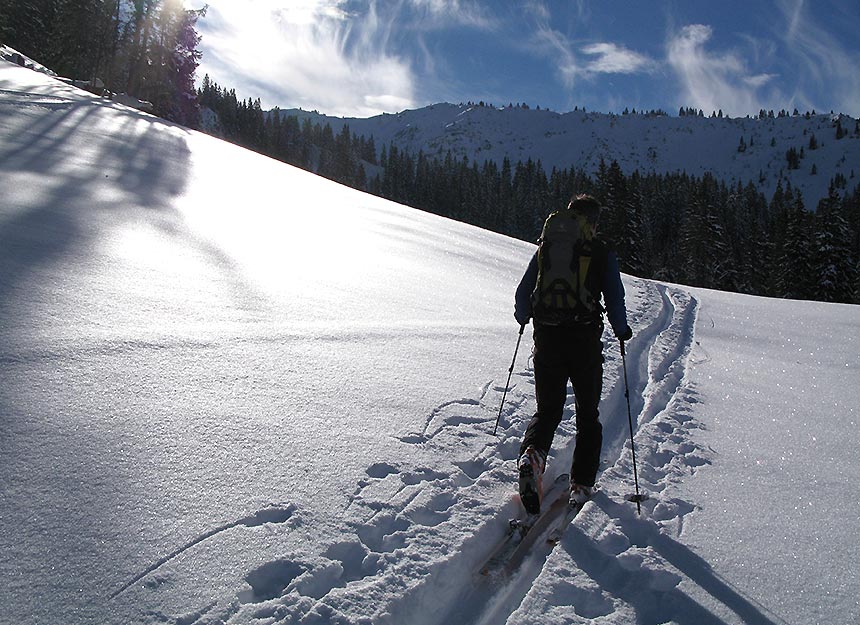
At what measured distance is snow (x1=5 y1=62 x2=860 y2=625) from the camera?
2.81 metres

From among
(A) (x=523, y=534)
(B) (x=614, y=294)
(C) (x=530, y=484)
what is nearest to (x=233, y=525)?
(A) (x=523, y=534)

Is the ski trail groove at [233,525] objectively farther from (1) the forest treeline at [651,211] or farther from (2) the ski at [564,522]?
(1) the forest treeline at [651,211]

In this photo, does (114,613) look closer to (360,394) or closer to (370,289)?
(360,394)

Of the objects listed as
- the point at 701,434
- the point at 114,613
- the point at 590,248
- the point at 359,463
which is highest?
the point at 590,248

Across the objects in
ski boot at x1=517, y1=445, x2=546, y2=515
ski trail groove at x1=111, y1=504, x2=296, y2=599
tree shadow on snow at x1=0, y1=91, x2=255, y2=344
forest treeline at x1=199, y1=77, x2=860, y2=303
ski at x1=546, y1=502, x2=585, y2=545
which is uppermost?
forest treeline at x1=199, y1=77, x2=860, y2=303

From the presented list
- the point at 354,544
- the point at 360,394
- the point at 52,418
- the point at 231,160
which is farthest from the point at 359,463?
the point at 231,160

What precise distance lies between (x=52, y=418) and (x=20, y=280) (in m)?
2.82

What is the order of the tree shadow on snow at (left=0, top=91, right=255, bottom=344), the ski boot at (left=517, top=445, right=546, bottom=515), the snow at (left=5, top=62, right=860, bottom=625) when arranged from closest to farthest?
1. the snow at (left=5, top=62, right=860, bottom=625)
2. the ski boot at (left=517, top=445, right=546, bottom=515)
3. the tree shadow on snow at (left=0, top=91, right=255, bottom=344)

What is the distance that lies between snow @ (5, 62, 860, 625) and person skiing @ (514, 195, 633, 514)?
37 centimetres

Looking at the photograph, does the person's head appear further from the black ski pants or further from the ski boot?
the ski boot

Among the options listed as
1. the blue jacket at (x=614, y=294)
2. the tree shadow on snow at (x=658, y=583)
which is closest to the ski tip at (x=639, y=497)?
the tree shadow on snow at (x=658, y=583)

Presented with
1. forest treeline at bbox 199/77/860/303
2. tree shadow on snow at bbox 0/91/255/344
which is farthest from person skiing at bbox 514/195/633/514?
forest treeline at bbox 199/77/860/303

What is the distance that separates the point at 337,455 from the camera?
155 inches

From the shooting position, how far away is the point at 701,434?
542 centimetres
